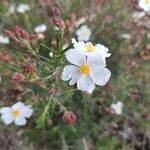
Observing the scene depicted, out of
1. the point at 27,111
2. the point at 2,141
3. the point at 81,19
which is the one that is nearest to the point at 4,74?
the point at 27,111

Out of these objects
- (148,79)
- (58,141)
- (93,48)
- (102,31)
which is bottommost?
(58,141)

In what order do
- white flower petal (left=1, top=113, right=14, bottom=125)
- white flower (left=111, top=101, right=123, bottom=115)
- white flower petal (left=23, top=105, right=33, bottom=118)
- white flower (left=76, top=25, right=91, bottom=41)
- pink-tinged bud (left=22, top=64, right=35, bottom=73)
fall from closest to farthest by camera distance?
pink-tinged bud (left=22, top=64, right=35, bottom=73) → white flower petal (left=23, top=105, right=33, bottom=118) → white flower petal (left=1, top=113, right=14, bottom=125) → white flower (left=111, top=101, right=123, bottom=115) → white flower (left=76, top=25, right=91, bottom=41)

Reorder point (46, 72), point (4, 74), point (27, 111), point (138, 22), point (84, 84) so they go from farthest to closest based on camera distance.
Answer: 1. point (138, 22)
2. point (4, 74)
3. point (27, 111)
4. point (46, 72)
5. point (84, 84)

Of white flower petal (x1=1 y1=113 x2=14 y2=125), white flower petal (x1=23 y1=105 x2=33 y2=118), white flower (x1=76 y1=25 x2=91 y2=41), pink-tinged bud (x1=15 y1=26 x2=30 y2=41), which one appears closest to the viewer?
pink-tinged bud (x1=15 y1=26 x2=30 y2=41)

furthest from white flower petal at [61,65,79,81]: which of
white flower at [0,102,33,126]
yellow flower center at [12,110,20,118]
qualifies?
yellow flower center at [12,110,20,118]

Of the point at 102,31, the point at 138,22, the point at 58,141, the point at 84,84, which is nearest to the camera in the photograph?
the point at 84,84

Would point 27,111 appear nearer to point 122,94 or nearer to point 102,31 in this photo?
point 122,94

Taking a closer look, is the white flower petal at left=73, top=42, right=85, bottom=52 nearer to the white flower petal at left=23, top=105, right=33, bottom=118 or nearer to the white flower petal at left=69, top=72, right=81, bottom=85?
the white flower petal at left=69, top=72, right=81, bottom=85

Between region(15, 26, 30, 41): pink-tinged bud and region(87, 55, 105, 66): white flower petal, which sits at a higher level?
region(15, 26, 30, 41): pink-tinged bud
